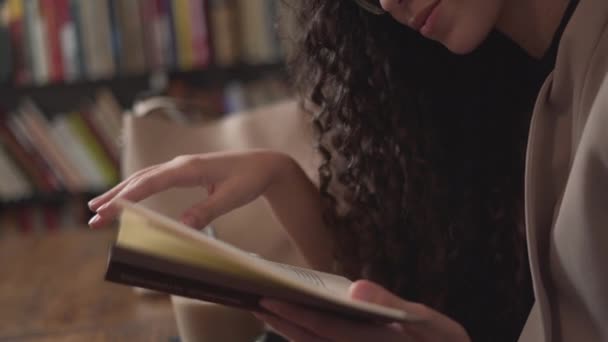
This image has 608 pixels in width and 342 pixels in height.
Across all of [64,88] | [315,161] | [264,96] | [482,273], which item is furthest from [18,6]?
[482,273]

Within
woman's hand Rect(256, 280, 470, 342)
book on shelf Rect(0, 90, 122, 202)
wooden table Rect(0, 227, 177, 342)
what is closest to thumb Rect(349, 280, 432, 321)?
woman's hand Rect(256, 280, 470, 342)

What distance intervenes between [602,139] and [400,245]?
41 centimetres

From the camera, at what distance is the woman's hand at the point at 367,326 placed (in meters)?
0.53

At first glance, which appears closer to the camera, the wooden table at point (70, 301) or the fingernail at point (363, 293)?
the fingernail at point (363, 293)

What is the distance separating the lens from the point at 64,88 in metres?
2.19

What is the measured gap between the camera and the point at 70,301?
123 centimetres

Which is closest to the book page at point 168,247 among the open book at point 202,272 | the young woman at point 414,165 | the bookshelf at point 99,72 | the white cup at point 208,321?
the open book at point 202,272

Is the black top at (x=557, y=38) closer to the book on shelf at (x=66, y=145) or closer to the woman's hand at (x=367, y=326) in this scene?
the woman's hand at (x=367, y=326)

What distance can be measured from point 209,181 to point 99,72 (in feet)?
4.36

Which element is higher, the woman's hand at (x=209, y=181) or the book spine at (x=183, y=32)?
the woman's hand at (x=209, y=181)

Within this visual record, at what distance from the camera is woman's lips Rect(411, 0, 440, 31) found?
702 mm

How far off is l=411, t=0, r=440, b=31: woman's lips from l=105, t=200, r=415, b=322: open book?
0.33m

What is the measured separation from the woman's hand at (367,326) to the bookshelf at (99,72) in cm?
141

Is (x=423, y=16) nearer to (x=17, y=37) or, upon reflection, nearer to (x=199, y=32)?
(x=199, y=32)
